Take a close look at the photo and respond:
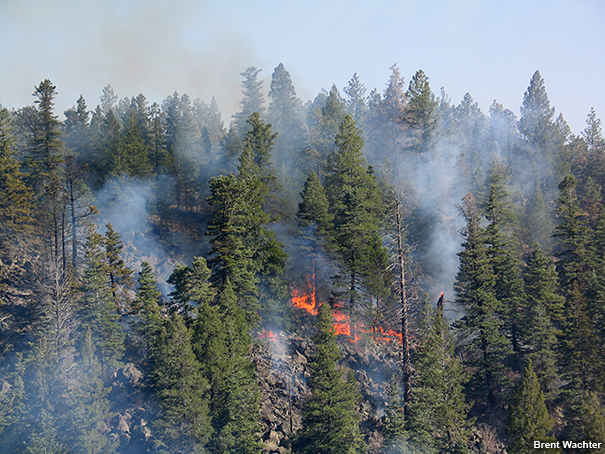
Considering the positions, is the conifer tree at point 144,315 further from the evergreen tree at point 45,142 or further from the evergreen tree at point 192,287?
the evergreen tree at point 45,142

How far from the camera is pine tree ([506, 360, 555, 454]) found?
28297 millimetres

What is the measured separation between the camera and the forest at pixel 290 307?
92.7ft

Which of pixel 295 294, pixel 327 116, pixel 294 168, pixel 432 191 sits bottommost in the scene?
pixel 295 294

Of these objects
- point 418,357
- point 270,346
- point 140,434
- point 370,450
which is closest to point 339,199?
point 270,346

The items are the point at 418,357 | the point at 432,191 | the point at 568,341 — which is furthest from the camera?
the point at 432,191

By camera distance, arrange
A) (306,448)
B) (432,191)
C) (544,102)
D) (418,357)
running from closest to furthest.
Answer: (306,448), (418,357), (432,191), (544,102)

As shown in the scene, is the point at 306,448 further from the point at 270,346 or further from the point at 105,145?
the point at 105,145

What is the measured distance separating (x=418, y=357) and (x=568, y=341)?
14.1 m

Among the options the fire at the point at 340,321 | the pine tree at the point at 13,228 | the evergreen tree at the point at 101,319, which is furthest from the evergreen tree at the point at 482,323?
the pine tree at the point at 13,228

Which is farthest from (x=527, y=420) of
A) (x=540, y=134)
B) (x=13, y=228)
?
(x=540, y=134)

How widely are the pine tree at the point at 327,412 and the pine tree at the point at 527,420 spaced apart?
9.01 meters

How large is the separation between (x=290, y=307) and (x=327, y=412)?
1711 centimetres

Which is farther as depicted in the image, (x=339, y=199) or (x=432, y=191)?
(x=432, y=191)

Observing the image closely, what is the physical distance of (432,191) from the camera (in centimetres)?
6350
